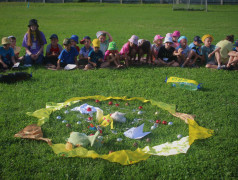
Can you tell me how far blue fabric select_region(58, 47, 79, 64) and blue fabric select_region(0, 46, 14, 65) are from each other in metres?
1.51

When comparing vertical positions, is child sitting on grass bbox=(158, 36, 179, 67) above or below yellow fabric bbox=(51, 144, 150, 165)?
above

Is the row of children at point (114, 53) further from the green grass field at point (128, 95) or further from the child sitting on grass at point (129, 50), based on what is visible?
the green grass field at point (128, 95)

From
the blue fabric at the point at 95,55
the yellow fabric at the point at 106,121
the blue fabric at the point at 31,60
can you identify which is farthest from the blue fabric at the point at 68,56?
the yellow fabric at the point at 106,121

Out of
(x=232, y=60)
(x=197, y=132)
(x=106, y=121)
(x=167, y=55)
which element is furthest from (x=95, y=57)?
(x=197, y=132)

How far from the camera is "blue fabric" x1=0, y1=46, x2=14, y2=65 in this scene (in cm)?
781

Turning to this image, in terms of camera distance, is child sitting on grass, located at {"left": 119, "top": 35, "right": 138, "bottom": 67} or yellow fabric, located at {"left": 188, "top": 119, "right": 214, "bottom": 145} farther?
child sitting on grass, located at {"left": 119, "top": 35, "right": 138, "bottom": 67}

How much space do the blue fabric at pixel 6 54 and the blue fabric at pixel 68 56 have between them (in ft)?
4.96

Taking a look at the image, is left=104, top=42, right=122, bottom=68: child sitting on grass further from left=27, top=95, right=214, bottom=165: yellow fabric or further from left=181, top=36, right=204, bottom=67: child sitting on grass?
left=27, top=95, right=214, bottom=165: yellow fabric

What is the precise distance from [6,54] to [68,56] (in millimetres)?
1886

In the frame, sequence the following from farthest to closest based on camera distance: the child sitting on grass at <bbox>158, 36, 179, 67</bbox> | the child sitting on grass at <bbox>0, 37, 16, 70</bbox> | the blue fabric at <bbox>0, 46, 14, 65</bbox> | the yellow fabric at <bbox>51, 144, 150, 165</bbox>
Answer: the child sitting on grass at <bbox>158, 36, 179, 67</bbox>
the blue fabric at <bbox>0, 46, 14, 65</bbox>
the child sitting on grass at <bbox>0, 37, 16, 70</bbox>
the yellow fabric at <bbox>51, 144, 150, 165</bbox>

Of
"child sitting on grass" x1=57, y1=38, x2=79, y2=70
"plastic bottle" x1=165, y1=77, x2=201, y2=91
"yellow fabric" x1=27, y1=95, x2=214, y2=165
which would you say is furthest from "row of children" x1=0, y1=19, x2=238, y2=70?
"yellow fabric" x1=27, y1=95, x2=214, y2=165

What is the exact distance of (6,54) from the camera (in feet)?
25.9

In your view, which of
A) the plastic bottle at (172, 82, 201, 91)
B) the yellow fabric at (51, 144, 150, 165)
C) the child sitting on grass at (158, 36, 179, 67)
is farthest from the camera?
the child sitting on grass at (158, 36, 179, 67)

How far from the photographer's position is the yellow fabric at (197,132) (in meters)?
4.15
